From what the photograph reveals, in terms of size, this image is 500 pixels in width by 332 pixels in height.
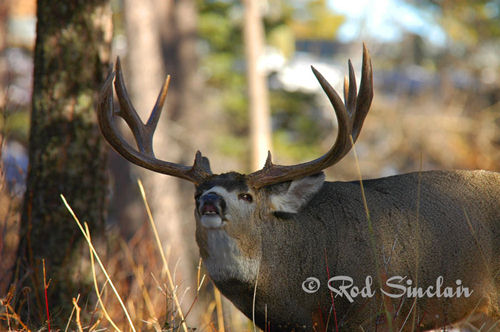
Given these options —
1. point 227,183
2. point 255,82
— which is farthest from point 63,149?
point 255,82

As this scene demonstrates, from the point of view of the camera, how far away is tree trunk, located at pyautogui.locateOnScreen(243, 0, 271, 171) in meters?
21.1

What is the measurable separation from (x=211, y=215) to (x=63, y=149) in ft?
5.97

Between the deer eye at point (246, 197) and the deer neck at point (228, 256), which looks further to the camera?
the deer eye at point (246, 197)

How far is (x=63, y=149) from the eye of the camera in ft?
17.9

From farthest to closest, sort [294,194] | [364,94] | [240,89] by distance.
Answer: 1. [240,89]
2. [294,194]
3. [364,94]

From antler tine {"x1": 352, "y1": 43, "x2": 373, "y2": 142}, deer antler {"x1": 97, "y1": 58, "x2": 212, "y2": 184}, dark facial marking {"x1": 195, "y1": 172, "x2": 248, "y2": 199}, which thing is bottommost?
dark facial marking {"x1": 195, "y1": 172, "x2": 248, "y2": 199}

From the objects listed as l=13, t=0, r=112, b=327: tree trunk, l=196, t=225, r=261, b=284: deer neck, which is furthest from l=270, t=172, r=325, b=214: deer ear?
Answer: l=13, t=0, r=112, b=327: tree trunk

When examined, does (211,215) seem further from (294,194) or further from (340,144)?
(340,144)

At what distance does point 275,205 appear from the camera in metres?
4.70

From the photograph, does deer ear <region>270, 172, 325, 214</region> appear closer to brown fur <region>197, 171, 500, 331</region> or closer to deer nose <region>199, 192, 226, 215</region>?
brown fur <region>197, 171, 500, 331</region>

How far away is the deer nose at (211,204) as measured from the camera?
13.9 feet

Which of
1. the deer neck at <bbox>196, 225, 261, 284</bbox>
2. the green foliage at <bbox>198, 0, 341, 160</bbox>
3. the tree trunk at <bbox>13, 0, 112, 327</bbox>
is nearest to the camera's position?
the deer neck at <bbox>196, 225, 261, 284</bbox>

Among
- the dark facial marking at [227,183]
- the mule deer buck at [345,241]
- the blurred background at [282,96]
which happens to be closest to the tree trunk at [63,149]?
the mule deer buck at [345,241]

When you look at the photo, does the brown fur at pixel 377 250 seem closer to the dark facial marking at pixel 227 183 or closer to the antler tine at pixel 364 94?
the dark facial marking at pixel 227 183
